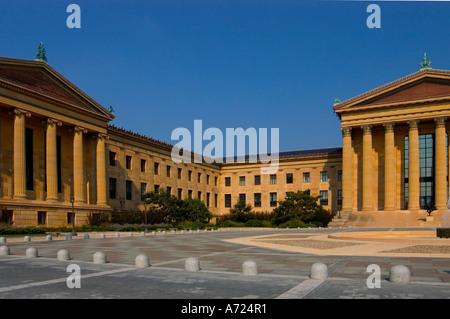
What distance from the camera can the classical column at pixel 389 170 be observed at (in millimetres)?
58688

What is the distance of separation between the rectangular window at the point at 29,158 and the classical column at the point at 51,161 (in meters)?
1.73

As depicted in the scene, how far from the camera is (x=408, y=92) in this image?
5834 centimetres

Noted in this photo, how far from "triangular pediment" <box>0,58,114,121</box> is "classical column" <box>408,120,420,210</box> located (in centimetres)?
3995

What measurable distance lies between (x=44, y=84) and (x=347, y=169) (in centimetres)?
4162

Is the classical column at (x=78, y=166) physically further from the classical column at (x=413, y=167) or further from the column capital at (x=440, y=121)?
the column capital at (x=440, y=121)

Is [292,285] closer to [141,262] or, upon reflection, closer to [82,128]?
[141,262]

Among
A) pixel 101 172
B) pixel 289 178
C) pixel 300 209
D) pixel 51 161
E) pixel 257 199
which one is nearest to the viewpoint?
pixel 51 161

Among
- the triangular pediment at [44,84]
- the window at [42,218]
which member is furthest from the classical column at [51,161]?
the triangular pediment at [44,84]

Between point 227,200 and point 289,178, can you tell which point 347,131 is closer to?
point 289,178

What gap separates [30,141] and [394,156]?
47.1 metres

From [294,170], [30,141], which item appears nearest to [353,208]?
[294,170]

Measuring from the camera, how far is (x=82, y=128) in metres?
50.1

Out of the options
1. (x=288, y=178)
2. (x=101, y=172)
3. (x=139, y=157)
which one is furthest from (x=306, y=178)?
(x=101, y=172)
